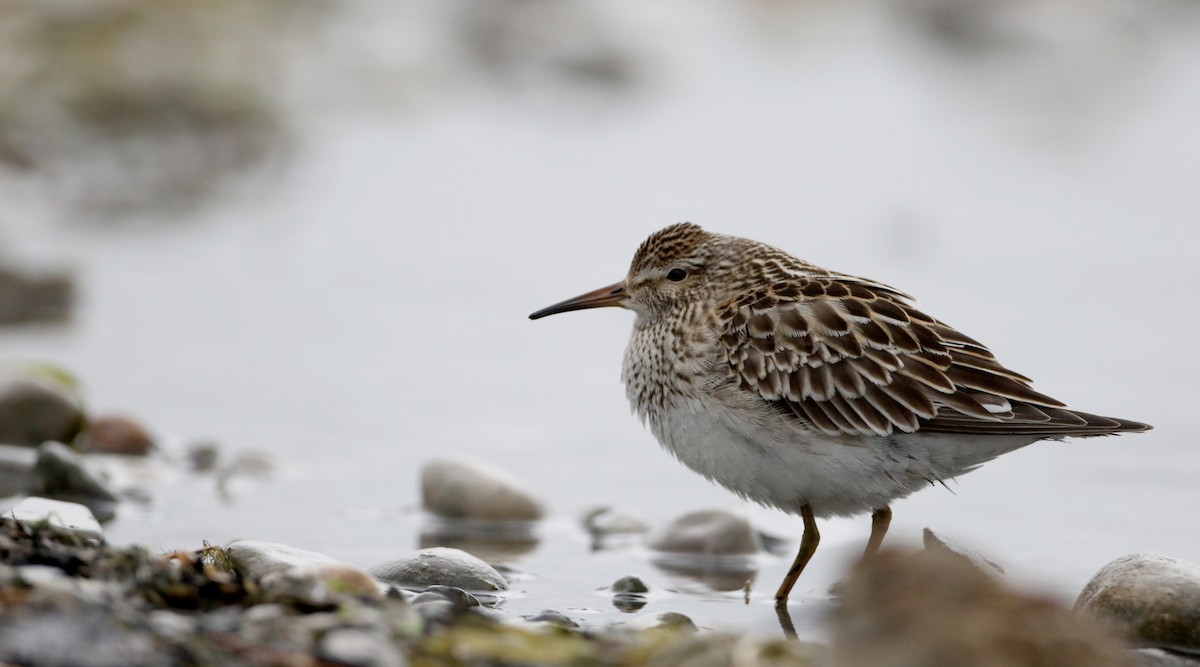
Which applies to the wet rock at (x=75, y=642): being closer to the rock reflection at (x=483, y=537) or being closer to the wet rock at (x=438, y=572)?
the wet rock at (x=438, y=572)

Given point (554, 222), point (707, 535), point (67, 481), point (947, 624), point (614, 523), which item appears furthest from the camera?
point (554, 222)

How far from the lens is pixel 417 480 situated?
7984mm

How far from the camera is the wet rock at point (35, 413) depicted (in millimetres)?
7883

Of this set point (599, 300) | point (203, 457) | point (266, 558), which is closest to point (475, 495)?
point (599, 300)

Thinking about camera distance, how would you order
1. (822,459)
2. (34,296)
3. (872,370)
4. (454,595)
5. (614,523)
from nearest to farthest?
(454,595)
(822,459)
(872,370)
(614,523)
(34,296)

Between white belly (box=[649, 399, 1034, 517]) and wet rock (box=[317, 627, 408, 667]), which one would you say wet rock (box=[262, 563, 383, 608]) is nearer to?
wet rock (box=[317, 627, 408, 667])

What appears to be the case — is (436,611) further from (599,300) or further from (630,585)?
(599,300)

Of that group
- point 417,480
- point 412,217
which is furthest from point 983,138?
point 417,480

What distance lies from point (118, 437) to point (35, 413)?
1.41 feet

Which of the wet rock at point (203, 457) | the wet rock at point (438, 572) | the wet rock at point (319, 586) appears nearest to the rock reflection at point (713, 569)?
the wet rock at point (438, 572)

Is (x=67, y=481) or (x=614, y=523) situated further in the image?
(x=614, y=523)

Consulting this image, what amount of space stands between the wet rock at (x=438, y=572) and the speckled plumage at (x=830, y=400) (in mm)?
920

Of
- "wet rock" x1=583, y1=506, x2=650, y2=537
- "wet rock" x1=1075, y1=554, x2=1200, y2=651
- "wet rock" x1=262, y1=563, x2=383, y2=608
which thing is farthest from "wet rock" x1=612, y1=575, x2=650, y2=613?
"wet rock" x1=1075, y1=554, x2=1200, y2=651

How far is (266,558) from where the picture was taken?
5422 millimetres
